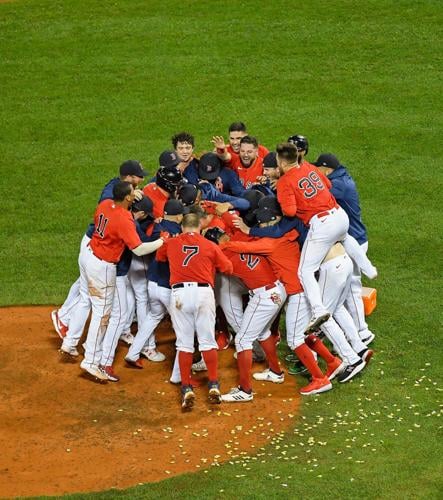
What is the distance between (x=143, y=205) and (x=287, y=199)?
135cm

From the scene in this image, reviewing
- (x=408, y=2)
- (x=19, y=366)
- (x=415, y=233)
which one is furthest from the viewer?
(x=408, y=2)

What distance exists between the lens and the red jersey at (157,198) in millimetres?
10438

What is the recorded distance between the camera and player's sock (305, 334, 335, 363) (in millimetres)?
10117

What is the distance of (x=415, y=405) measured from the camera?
9.64 m

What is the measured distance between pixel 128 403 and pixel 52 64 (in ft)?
31.6

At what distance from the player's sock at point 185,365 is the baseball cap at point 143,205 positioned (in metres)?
1.39

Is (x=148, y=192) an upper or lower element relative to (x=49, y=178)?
upper

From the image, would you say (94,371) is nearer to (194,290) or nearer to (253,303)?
(194,290)

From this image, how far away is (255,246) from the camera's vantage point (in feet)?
32.5

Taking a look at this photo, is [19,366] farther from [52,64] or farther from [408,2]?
[408,2]

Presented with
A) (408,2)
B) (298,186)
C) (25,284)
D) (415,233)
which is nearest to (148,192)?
(298,186)

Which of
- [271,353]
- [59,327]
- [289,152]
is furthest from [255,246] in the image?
[59,327]

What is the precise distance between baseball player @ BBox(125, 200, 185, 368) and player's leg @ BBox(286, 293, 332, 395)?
1168 millimetres

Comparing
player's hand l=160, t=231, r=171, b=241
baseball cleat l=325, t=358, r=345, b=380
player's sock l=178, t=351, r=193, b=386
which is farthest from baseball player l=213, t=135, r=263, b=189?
player's sock l=178, t=351, r=193, b=386
